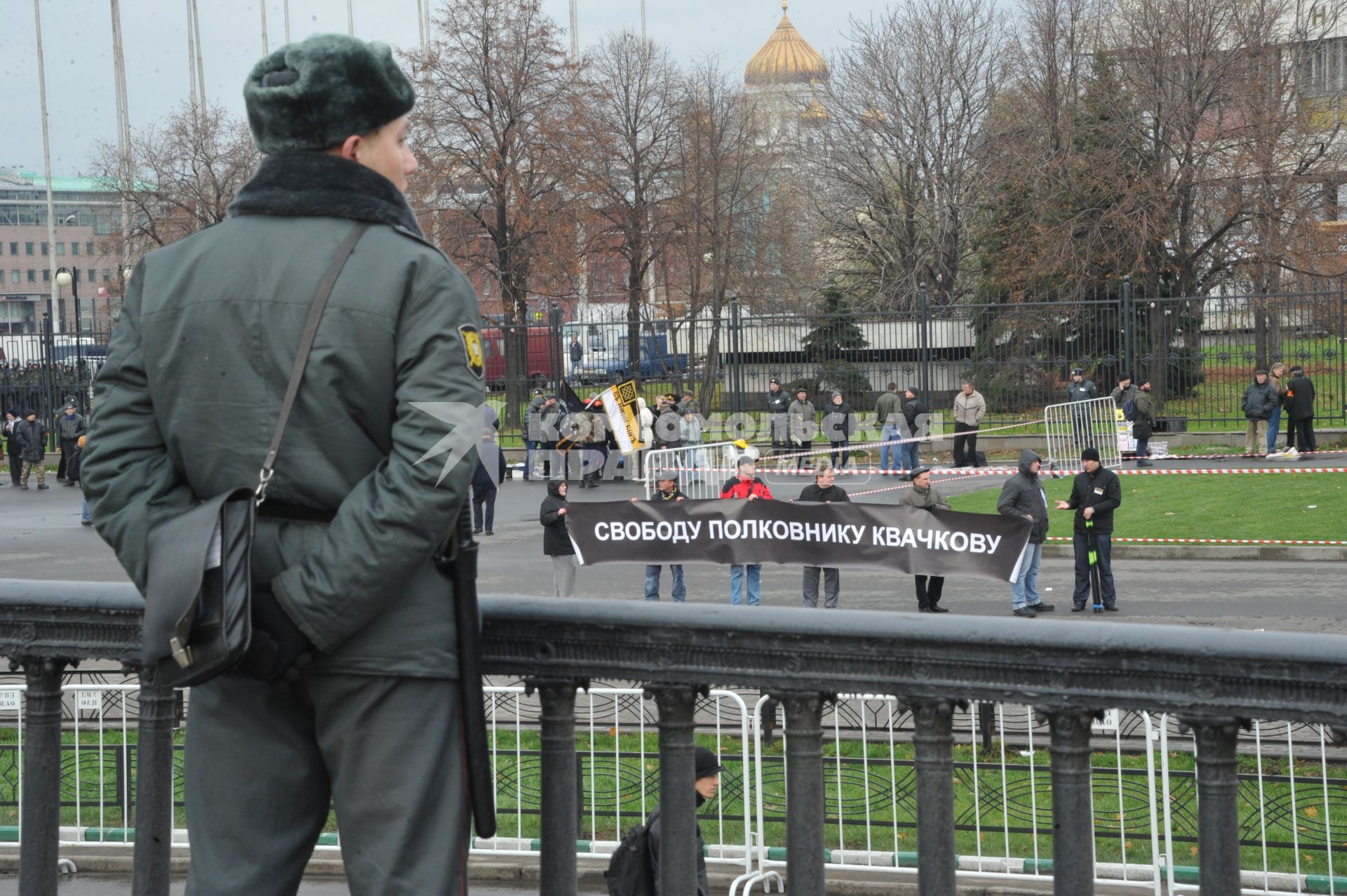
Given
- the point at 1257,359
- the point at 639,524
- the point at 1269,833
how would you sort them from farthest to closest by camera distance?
the point at 1257,359, the point at 639,524, the point at 1269,833

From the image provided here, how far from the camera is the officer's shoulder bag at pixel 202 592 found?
231 centimetres

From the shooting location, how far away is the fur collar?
2520 mm

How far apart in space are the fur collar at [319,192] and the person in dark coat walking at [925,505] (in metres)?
13.7

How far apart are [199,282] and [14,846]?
7.50 meters

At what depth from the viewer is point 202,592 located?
233 centimetres

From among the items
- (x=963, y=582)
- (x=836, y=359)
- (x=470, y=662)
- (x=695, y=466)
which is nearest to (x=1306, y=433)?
(x=836, y=359)

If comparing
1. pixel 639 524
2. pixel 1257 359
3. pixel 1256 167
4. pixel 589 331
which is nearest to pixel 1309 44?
pixel 1256 167

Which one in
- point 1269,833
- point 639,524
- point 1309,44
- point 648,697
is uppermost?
point 1309,44

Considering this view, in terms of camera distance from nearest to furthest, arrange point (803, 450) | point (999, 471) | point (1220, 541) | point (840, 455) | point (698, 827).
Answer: point (698, 827) → point (1220, 541) → point (999, 471) → point (840, 455) → point (803, 450)

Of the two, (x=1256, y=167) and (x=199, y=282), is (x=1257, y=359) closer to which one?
(x=1256, y=167)

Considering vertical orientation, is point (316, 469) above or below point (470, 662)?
above

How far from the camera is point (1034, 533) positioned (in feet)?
54.1

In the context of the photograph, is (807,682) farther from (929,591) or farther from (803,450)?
(803,450)

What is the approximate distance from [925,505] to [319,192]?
46.3ft
